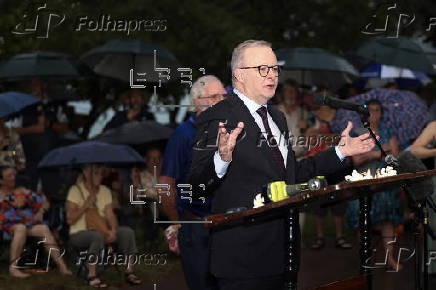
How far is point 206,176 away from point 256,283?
670mm

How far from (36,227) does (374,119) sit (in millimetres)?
4534

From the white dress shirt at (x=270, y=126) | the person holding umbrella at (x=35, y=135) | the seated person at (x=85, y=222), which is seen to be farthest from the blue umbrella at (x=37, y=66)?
the white dress shirt at (x=270, y=126)

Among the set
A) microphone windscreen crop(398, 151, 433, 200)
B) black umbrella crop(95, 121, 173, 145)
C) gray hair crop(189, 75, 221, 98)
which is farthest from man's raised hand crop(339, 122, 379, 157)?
black umbrella crop(95, 121, 173, 145)

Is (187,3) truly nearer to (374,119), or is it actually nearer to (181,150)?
(374,119)

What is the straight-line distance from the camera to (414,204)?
6.52m

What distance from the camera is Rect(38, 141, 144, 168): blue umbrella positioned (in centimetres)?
1084

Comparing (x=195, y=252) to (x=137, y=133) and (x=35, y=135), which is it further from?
(x=35, y=135)

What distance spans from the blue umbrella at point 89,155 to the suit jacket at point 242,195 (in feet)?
20.0

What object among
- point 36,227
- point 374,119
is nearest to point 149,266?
point 36,227

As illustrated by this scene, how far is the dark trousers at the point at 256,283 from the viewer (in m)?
4.78

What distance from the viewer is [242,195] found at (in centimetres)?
481

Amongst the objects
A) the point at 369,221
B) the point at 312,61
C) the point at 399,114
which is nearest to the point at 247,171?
the point at 369,221

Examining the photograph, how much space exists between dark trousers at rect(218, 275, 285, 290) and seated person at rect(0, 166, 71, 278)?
6.38m

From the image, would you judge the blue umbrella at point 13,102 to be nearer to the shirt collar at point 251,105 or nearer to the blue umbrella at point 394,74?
the blue umbrella at point 394,74
